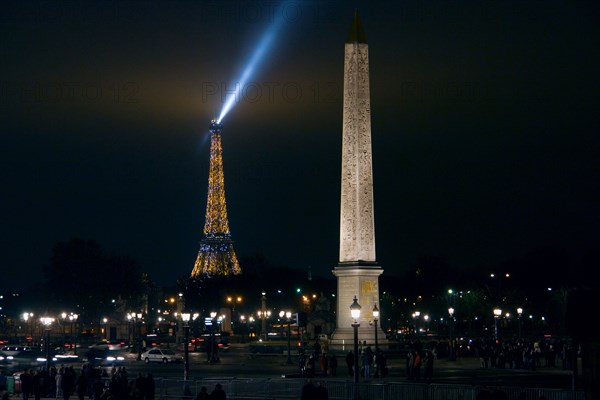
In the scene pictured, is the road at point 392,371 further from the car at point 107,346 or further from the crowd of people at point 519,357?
the car at point 107,346

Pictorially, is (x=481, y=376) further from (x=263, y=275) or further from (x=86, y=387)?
(x=263, y=275)

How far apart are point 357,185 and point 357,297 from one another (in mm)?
6168

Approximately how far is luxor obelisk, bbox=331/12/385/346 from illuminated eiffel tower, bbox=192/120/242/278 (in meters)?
100

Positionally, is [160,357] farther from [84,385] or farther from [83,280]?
[83,280]

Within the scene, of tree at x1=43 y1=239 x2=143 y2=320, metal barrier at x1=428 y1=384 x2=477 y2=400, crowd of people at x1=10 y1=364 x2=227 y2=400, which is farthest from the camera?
tree at x1=43 y1=239 x2=143 y2=320

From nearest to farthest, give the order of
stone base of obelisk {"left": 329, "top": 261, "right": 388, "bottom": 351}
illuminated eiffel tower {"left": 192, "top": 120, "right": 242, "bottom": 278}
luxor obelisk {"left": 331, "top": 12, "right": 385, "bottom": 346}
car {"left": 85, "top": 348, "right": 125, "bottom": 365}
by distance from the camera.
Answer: luxor obelisk {"left": 331, "top": 12, "right": 385, "bottom": 346} < stone base of obelisk {"left": 329, "top": 261, "right": 388, "bottom": 351} < car {"left": 85, "top": 348, "right": 125, "bottom": 365} < illuminated eiffel tower {"left": 192, "top": 120, "right": 242, "bottom": 278}

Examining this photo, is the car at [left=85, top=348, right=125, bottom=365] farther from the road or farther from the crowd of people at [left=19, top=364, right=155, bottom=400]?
the crowd of people at [left=19, top=364, right=155, bottom=400]

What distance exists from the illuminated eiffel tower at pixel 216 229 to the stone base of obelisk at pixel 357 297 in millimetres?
98859

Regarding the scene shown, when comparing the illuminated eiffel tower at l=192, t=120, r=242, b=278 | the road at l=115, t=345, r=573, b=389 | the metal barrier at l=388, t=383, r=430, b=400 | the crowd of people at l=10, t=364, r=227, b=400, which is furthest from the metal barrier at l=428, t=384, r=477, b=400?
the illuminated eiffel tower at l=192, t=120, r=242, b=278

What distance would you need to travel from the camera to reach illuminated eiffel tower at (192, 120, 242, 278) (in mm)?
157125

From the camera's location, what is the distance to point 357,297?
54094 millimetres

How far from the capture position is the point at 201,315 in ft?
384

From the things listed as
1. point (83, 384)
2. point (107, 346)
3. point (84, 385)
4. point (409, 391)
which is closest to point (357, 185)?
point (84, 385)

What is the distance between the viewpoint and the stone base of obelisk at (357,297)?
53281 mm
